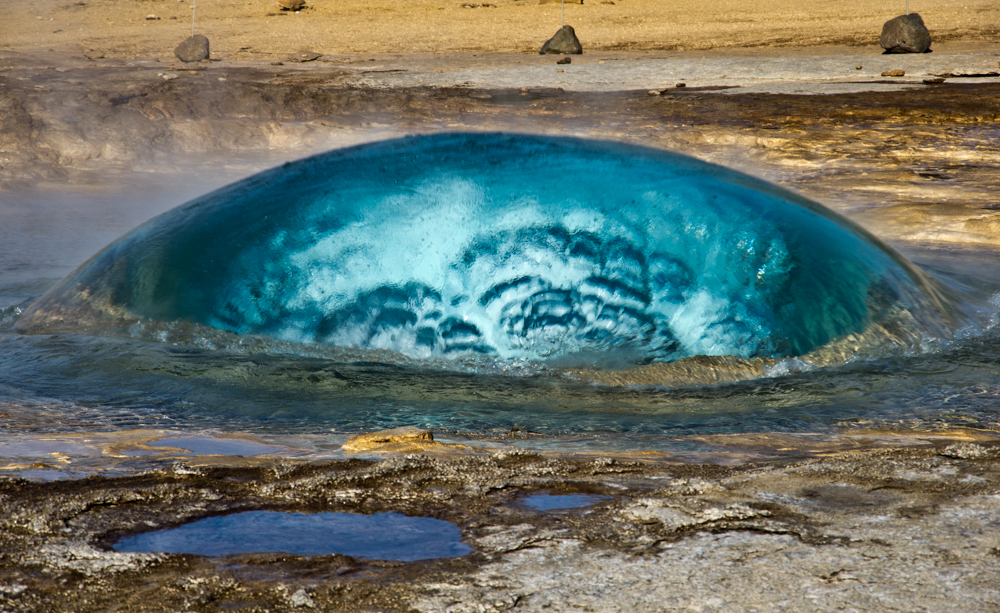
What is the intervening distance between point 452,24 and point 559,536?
570 inches

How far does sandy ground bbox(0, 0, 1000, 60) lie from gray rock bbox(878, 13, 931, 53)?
1.06 meters

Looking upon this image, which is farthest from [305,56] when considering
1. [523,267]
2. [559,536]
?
[559,536]

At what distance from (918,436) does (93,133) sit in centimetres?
726

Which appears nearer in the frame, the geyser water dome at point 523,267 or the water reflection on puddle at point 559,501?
the water reflection on puddle at point 559,501

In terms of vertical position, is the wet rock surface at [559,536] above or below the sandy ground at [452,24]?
below

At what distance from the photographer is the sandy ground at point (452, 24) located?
12930mm

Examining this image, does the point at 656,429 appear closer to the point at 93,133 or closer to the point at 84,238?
the point at 84,238

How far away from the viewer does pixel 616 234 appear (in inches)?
99.8

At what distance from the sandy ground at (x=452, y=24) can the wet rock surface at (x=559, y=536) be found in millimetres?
11682

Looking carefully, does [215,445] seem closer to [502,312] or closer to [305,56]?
[502,312]

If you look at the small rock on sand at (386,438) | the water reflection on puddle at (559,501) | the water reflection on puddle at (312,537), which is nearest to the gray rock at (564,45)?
the small rock on sand at (386,438)

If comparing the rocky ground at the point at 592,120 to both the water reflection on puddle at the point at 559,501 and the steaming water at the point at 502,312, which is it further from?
the water reflection on puddle at the point at 559,501

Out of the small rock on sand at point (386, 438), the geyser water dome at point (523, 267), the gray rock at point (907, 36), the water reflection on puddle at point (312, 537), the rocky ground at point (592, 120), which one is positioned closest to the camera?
the water reflection on puddle at point (312, 537)

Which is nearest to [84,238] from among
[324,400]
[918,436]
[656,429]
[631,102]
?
[324,400]
